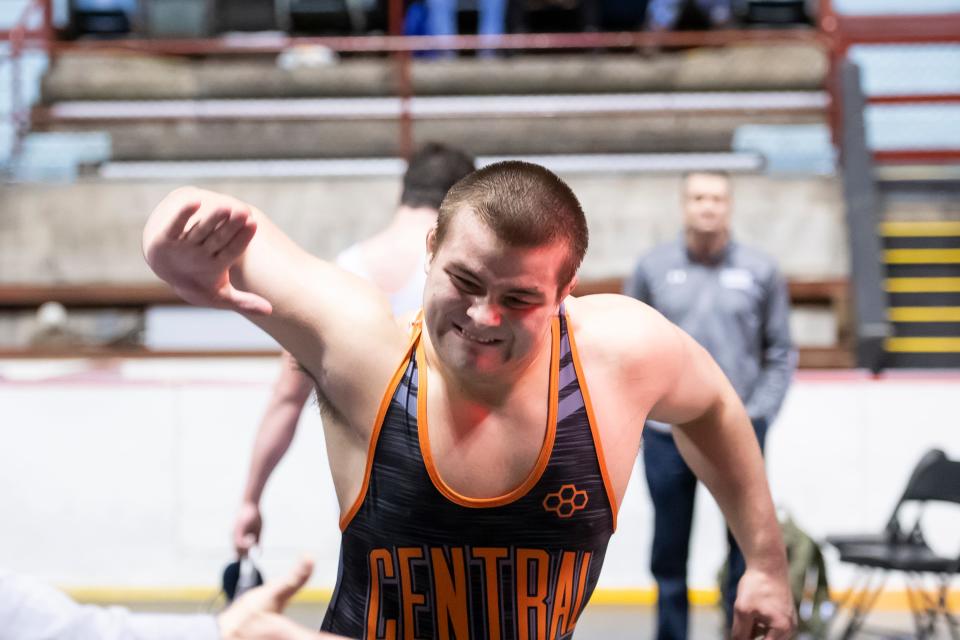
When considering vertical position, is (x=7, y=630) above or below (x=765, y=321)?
above

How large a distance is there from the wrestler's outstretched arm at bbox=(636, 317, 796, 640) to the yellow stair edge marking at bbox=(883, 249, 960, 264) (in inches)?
254

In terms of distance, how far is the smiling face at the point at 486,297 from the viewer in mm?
1652

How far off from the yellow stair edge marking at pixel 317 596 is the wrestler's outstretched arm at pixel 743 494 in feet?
12.1

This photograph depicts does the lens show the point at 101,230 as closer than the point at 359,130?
Yes

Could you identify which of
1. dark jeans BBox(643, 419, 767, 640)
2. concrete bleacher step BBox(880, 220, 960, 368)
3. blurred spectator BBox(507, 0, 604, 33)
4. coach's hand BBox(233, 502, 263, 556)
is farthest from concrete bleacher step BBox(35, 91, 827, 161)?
coach's hand BBox(233, 502, 263, 556)

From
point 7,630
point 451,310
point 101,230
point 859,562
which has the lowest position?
point 859,562

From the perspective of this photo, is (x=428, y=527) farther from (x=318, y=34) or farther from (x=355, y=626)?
(x=318, y=34)

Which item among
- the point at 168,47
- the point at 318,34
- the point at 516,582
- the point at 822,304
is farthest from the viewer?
the point at 318,34

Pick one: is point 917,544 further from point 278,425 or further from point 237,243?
point 237,243

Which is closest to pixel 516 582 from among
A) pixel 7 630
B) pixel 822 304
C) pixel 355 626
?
pixel 355 626

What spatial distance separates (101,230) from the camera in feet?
27.1

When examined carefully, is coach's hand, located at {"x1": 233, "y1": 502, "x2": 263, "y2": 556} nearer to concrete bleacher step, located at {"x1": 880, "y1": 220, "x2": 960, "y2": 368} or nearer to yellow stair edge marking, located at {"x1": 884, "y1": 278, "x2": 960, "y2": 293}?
concrete bleacher step, located at {"x1": 880, "y1": 220, "x2": 960, "y2": 368}

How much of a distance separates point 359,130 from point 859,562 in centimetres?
584

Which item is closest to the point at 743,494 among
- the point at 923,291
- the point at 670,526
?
the point at 670,526
